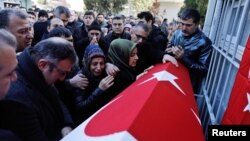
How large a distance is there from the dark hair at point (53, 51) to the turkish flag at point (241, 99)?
4.30 feet

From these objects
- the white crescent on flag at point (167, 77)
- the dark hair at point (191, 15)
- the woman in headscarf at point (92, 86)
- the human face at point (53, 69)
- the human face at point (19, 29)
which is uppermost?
the dark hair at point (191, 15)

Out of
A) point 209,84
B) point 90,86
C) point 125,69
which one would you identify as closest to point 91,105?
point 90,86

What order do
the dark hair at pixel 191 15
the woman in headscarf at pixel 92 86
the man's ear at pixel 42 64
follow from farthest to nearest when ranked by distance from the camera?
the dark hair at pixel 191 15, the woman in headscarf at pixel 92 86, the man's ear at pixel 42 64

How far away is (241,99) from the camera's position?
220 cm

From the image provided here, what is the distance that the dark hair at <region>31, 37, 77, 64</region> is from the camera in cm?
210

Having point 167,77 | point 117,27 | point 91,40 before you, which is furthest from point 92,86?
point 117,27

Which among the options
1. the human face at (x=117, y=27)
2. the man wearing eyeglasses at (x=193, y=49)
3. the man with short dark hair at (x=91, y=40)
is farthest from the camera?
the human face at (x=117, y=27)

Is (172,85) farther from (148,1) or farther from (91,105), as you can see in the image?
(148,1)

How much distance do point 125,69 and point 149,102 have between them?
146 centimetres

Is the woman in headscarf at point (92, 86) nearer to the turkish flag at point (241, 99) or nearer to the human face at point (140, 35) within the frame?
the human face at point (140, 35)

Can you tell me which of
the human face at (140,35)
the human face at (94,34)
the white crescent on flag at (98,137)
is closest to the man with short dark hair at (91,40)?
the human face at (94,34)

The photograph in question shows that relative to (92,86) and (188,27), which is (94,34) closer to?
(188,27)

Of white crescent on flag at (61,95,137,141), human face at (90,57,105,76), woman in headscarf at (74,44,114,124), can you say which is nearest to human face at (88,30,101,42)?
woman in headscarf at (74,44,114,124)

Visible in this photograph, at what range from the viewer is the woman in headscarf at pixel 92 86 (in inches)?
115
